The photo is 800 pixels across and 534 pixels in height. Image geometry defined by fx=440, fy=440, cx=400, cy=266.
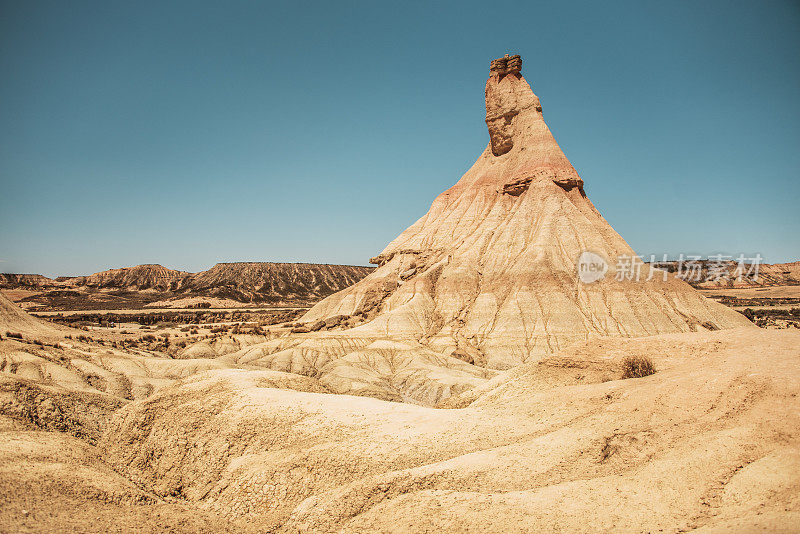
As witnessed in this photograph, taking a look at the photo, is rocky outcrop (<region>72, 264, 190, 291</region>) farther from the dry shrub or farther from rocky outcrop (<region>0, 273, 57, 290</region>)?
the dry shrub

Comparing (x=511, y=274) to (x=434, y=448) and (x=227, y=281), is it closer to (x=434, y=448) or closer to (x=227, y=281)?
(x=434, y=448)

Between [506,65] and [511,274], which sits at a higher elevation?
[506,65]

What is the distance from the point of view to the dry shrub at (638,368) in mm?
11547

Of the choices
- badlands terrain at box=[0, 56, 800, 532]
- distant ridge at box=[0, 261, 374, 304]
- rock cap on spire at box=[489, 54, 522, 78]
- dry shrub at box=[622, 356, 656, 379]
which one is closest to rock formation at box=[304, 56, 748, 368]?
rock cap on spire at box=[489, 54, 522, 78]

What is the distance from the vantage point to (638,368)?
11.7 meters

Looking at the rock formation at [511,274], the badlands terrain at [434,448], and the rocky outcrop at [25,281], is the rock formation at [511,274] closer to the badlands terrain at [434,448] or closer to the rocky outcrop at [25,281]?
the badlands terrain at [434,448]

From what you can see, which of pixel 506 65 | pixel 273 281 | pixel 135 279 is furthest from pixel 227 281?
pixel 506 65

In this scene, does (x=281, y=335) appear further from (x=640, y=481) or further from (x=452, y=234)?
(x=640, y=481)

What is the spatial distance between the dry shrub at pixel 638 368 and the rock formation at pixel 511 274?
23382 millimetres

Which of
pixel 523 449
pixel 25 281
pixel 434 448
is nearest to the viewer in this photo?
pixel 523 449

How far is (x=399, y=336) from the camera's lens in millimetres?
40781

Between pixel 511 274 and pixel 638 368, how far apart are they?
32217 millimetres

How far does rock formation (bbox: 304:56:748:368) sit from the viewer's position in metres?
37.4

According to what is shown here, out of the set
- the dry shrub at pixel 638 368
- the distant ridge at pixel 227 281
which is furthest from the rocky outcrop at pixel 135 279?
the dry shrub at pixel 638 368
